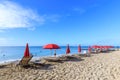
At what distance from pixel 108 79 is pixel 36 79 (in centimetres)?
311

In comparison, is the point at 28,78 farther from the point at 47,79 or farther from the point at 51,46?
the point at 51,46

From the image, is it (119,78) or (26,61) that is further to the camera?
(26,61)

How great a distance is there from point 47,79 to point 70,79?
100cm

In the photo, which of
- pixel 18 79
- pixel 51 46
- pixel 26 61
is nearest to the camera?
pixel 18 79

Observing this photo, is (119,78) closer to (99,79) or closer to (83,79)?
(99,79)

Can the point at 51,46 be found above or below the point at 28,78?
above

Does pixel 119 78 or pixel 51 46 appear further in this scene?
pixel 51 46

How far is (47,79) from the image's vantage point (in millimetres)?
6871

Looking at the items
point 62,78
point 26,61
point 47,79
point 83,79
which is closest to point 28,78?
point 47,79

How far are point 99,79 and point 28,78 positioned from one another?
10.2 feet

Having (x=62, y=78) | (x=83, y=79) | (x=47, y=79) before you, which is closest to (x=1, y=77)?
(x=47, y=79)

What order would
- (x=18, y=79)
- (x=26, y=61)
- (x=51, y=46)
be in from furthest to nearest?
(x=51, y=46), (x=26, y=61), (x=18, y=79)

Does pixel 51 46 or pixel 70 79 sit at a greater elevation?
pixel 51 46

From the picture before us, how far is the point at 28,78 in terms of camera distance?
23.0ft
